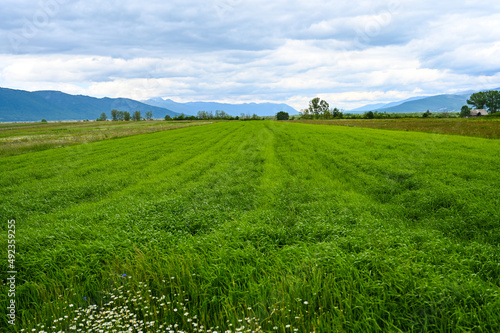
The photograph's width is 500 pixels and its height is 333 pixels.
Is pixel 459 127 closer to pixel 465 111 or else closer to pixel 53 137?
pixel 53 137

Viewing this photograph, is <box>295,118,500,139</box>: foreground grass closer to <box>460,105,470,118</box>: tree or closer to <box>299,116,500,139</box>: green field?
<box>299,116,500,139</box>: green field

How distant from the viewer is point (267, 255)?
6.88 metres

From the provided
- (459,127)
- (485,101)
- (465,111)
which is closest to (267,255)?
(459,127)

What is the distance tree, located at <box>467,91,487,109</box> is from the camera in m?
140

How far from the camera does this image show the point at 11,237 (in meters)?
8.13

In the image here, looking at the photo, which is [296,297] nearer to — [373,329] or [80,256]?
[373,329]

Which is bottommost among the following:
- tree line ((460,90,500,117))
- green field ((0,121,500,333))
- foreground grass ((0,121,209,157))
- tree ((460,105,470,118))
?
green field ((0,121,500,333))

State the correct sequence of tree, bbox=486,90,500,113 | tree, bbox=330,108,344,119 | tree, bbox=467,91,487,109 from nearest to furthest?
1. tree, bbox=486,90,500,113
2. tree, bbox=467,91,487,109
3. tree, bbox=330,108,344,119

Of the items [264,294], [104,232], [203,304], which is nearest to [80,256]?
[104,232]

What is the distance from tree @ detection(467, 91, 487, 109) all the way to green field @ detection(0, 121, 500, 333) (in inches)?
6597

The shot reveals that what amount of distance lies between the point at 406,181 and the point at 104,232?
525 inches

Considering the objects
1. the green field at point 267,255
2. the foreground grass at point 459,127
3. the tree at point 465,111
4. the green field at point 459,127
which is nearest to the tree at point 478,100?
the tree at point 465,111

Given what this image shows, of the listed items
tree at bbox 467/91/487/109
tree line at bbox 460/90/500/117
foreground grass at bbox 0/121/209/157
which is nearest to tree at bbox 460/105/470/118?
tree line at bbox 460/90/500/117

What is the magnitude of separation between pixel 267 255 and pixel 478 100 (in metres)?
183
